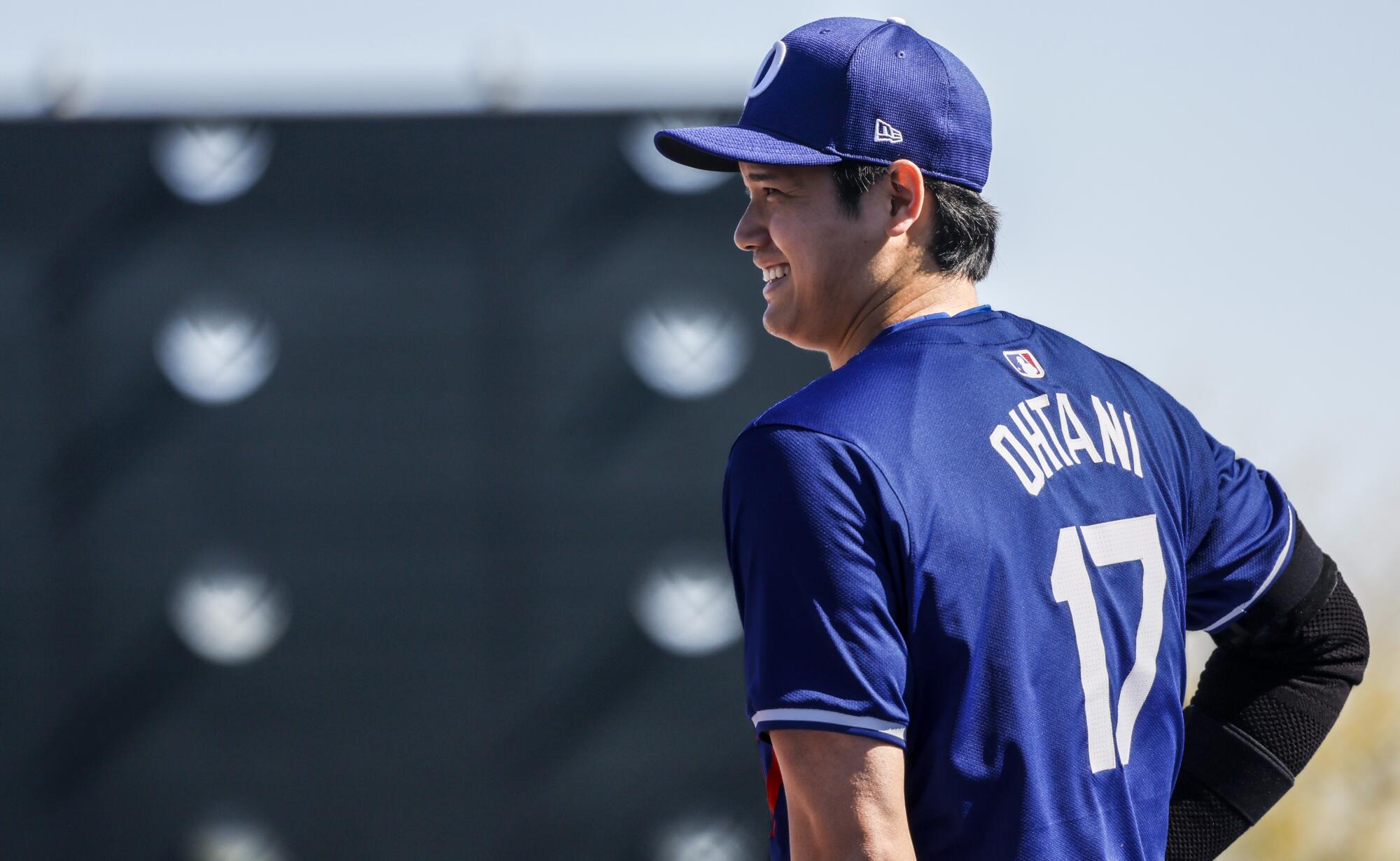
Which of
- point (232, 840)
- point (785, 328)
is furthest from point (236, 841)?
point (785, 328)

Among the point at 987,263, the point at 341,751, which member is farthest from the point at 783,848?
the point at 341,751

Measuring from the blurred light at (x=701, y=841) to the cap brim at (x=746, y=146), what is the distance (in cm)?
166

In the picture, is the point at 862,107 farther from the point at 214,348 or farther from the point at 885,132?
the point at 214,348

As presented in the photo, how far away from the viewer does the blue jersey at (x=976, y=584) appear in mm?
820

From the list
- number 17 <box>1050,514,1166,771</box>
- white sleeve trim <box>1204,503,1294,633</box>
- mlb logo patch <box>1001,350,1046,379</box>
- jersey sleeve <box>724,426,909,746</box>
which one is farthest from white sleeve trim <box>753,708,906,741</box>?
white sleeve trim <box>1204,503,1294,633</box>

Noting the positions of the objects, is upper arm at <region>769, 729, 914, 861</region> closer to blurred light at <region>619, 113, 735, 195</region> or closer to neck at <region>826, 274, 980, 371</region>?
neck at <region>826, 274, 980, 371</region>

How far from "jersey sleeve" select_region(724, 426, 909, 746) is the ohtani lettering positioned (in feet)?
0.45

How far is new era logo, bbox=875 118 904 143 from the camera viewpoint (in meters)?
1.03

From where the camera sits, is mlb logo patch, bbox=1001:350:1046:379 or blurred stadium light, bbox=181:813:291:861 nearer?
mlb logo patch, bbox=1001:350:1046:379

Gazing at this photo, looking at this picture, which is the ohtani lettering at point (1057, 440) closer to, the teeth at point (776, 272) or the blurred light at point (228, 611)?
the teeth at point (776, 272)

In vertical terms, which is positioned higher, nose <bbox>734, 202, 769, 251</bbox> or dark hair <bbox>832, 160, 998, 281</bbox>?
dark hair <bbox>832, 160, 998, 281</bbox>

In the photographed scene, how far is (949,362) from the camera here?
942 millimetres

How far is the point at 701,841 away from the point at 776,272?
1619mm

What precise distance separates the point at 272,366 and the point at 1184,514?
6.18 feet
